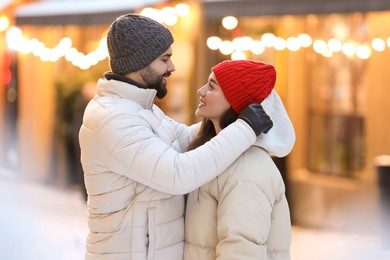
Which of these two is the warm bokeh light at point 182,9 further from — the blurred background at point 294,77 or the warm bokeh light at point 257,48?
the warm bokeh light at point 257,48

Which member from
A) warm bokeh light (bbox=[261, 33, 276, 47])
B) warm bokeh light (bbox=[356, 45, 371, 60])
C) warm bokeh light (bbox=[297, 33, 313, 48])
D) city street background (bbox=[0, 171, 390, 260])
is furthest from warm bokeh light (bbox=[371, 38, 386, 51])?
city street background (bbox=[0, 171, 390, 260])

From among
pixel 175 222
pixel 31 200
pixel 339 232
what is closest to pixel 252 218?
pixel 175 222

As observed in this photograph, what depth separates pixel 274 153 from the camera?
3.21m

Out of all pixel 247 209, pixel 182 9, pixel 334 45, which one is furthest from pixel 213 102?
pixel 182 9

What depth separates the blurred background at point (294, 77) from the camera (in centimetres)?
901

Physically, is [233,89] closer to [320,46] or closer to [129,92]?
[129,92]

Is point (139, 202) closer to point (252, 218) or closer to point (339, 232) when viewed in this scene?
point (252, 218)

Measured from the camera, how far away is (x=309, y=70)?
10.2 metres

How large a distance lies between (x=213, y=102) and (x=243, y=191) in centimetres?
40

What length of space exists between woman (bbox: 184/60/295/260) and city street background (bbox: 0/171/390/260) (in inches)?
174

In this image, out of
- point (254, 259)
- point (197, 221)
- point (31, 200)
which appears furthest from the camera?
point (31, 200)

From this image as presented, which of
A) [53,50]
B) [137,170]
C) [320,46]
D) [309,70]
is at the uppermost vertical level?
[320,46]

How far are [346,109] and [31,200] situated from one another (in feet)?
15.5

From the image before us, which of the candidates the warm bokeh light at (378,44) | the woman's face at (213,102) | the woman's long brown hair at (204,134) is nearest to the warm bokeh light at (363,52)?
the warm bokeh light at (378,44)
